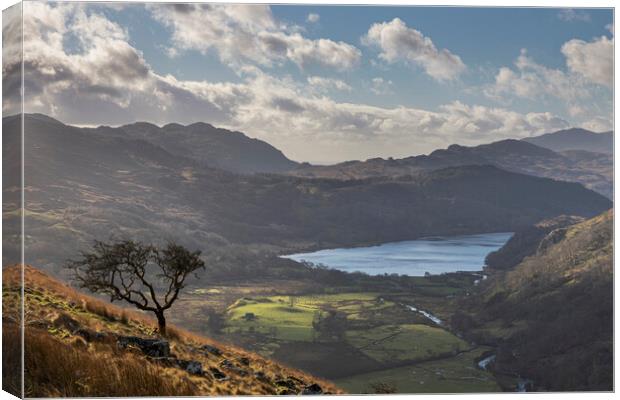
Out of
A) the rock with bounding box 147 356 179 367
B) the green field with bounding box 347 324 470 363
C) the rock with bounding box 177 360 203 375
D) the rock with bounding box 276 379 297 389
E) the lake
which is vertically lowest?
the green field with bounding box 347 324 470 363

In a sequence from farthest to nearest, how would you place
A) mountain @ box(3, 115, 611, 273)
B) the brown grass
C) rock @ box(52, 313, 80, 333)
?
Answer: mountain @ box(3, 115, 611, 273), rock @ box(52, 313, 80, 333), the brown grass

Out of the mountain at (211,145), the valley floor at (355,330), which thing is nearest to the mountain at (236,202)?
the mountain at (211,145)

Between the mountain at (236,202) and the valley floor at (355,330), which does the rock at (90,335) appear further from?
the mountain at (236,202)

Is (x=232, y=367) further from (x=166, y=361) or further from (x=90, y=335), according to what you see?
(x=90, y=335)

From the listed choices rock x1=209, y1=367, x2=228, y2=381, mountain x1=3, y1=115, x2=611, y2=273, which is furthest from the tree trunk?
mountain x1=3, y1=115, x2=611, y2=273

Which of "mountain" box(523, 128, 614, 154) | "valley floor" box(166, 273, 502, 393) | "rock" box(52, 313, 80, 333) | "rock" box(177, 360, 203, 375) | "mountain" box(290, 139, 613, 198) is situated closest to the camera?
"rock" box(52, 313, 80, 333)

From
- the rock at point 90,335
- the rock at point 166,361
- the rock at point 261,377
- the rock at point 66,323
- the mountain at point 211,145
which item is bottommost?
the rock at point 261,377

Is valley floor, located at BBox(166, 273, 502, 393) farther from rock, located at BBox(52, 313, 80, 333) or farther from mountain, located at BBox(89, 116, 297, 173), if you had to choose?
rock, located at BBox(52, 313, 80, 333)
